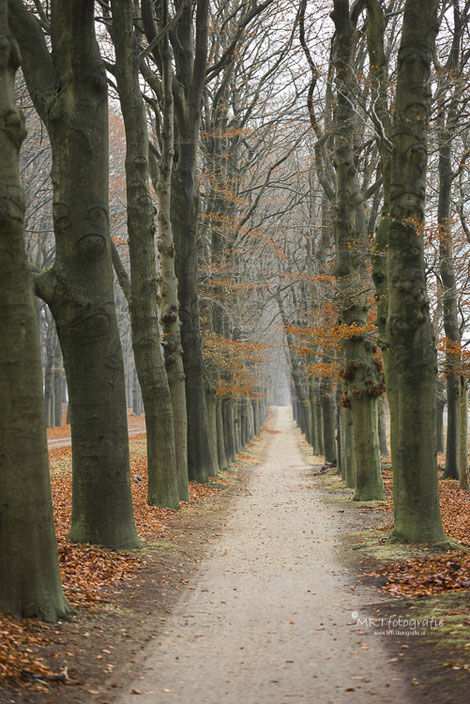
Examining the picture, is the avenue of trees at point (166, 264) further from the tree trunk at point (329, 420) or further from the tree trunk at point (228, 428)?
the tree trunk at point (228, 428)

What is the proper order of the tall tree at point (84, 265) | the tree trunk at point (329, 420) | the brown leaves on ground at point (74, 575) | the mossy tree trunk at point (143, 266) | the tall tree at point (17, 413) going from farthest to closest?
1. the tree trunk at point (329, 420)
2. the mossy tree trunk at point (143, 266)
3. the tall tree at point (84, 265)
4. the tall tree at point (17, 413)
5. the brown leaves on ground at point (74, 575)

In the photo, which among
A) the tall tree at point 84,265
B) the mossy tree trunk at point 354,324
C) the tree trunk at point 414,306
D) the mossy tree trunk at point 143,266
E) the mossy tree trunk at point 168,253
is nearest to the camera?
the tall tree at point 84,265

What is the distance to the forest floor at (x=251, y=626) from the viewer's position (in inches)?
169

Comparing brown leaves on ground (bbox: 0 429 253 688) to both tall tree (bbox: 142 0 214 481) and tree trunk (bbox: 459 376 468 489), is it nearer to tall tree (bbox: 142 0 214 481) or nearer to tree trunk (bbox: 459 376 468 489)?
tall tree (bbox: 142 0 214 481)

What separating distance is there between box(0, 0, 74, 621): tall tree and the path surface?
1097 mm

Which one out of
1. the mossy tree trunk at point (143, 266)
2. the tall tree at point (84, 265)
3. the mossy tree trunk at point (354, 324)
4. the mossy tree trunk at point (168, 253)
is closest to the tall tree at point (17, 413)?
the tall tree at point (84, 265)

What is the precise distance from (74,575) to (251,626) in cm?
215

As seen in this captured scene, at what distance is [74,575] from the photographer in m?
7.05

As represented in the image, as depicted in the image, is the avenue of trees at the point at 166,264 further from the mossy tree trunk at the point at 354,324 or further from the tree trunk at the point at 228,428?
the tree trunk at the point at 228,428

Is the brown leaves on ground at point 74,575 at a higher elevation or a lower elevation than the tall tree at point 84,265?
lower

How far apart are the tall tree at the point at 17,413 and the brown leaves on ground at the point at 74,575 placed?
0.28 metres

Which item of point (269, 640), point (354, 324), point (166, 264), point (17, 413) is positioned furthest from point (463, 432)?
point (17, 413)

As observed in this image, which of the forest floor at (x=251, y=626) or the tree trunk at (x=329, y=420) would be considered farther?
the tree trunk at (x=329, y=420)

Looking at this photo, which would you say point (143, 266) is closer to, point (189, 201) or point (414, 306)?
point (414, 306)
